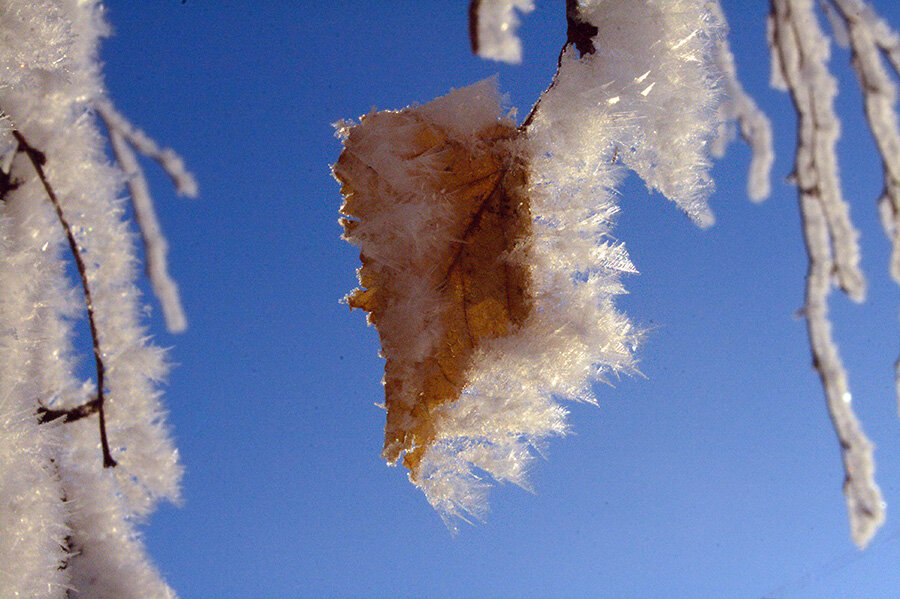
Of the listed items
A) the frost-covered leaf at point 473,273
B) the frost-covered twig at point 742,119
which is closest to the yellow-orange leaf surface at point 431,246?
the frost-covered leaf at point 473,273

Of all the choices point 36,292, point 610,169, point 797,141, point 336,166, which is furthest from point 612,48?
point 36,292

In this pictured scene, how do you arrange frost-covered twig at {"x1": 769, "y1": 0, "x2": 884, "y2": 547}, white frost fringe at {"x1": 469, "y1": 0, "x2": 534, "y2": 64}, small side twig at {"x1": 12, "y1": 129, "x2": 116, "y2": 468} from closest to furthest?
frost-covered twig at {"x1": 769, "y1": 0, "x2": 884, "y2": 547} < white frost fringe at {"x1": 469, "y1": 0, "x2": 534, "y2": 64} < small side twig at {"x1": 12, "y1": 129, "x2": 116, "y2": 468}

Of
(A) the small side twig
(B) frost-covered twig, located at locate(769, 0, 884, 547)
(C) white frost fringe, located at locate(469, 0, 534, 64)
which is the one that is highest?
(A) the small side twig

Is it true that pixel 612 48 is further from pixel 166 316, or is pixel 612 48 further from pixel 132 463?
pixel 132 463

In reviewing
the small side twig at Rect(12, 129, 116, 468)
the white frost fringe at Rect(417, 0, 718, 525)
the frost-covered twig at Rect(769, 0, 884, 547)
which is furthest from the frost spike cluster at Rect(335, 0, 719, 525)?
the small side twig at Rect(12, 129, 116, 468)

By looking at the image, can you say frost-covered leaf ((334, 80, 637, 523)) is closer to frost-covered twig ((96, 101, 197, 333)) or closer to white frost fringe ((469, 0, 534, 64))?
white frost fringe ((469, 0, 534, 64))

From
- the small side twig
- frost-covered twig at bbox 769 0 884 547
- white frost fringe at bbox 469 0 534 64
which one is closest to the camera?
frost-covered twig at bbox 769 0 884 547

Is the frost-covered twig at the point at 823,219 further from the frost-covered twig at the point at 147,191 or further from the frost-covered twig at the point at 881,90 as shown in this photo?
the frost-covered twig at the point at 147,191
